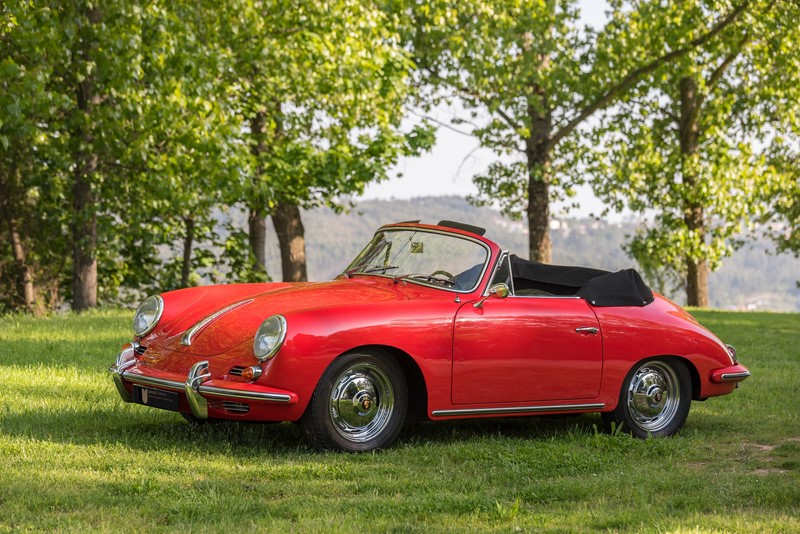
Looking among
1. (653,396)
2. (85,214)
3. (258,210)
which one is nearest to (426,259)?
(653,396)

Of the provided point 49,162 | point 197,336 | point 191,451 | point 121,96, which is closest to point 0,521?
point 191,451

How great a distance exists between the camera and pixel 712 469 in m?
6.93

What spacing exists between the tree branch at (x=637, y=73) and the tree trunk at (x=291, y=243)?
22.1ft

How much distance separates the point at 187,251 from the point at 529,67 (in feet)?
31.4

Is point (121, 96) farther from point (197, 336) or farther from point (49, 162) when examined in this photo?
point (197, 336)

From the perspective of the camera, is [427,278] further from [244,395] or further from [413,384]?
[244,395]

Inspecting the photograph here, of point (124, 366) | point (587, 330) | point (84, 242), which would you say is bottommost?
point (124, 366)

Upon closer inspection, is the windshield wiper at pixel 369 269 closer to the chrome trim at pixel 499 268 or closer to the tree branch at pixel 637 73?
the chrome trim at pixel 499 268

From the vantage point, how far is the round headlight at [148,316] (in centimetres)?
781

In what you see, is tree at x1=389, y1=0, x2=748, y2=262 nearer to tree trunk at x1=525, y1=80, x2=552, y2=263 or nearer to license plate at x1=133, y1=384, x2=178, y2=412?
tree trunk at x1=525, y1=80, x2=552, y2=263

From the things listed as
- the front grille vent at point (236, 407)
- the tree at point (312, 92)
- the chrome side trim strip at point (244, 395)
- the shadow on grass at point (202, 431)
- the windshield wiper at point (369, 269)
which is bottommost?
the shadow on grass at point (202, 431)

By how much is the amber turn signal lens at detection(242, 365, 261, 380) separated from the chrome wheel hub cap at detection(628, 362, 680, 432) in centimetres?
303

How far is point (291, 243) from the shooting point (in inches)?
1068


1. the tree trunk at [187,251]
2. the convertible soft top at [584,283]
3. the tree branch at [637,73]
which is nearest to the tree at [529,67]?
the tree branch at [637,73]
